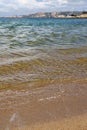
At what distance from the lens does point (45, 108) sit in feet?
14.7

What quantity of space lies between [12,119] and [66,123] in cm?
82

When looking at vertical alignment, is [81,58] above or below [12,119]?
below

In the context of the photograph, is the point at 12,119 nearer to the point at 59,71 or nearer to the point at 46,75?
the point at 46,75

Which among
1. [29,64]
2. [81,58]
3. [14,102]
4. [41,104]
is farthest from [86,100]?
[81,58]

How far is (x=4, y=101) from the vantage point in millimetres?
4781

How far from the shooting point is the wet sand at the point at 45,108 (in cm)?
389

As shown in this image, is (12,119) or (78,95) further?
(78,95)

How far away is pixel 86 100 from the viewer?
486 cm

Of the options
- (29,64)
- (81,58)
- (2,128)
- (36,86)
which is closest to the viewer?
(2,128)

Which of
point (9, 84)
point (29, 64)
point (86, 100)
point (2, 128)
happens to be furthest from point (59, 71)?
point (2, 128)

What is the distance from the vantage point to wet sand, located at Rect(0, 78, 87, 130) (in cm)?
389

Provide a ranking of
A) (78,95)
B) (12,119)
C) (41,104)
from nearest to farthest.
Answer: (12,119) → (41,104) → (78,95)

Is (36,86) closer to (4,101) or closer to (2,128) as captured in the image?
(4,101)

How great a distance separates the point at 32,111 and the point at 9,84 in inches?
66.0
